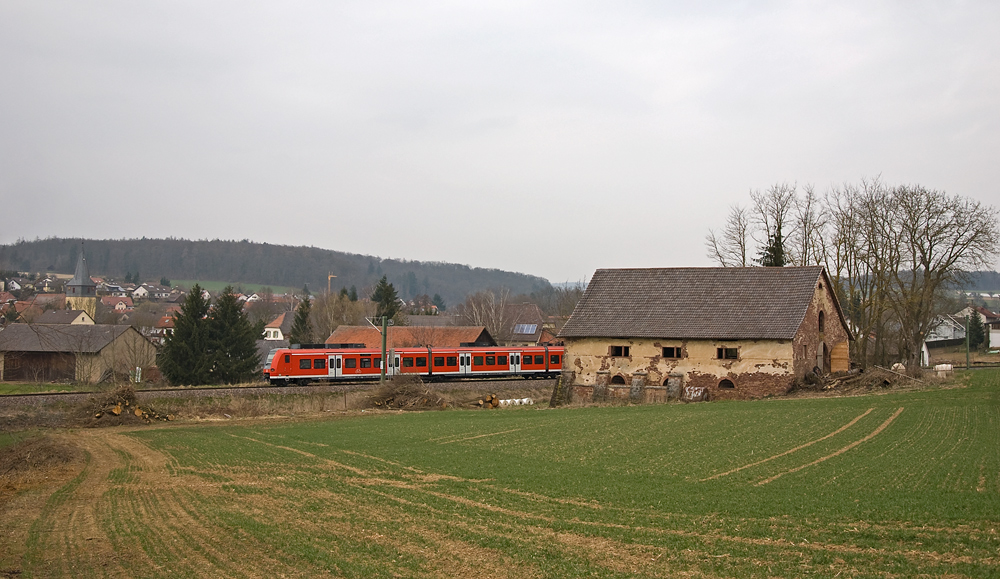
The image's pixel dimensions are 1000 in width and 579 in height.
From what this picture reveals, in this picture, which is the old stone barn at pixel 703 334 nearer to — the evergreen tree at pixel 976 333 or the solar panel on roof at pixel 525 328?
the evergreen tree at pixel 976 333

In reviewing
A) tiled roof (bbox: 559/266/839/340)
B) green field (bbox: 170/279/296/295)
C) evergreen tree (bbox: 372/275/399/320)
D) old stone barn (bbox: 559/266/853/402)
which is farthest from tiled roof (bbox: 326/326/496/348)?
green field (bbox: 170/279/296/295)

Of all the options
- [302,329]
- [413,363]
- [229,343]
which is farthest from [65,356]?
[413,363]

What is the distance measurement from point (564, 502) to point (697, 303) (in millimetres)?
26355

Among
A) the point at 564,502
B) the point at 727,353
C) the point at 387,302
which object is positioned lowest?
the point at 564,502

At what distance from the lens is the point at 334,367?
41.3 m

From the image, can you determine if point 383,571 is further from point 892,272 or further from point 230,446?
point 892,272

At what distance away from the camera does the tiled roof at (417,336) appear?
6209 cm

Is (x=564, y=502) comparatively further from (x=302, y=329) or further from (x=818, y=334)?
(x=302, y=329)

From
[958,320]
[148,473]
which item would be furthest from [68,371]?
[958,320]

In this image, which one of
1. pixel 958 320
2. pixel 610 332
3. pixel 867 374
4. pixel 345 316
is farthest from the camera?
pixel 958 320

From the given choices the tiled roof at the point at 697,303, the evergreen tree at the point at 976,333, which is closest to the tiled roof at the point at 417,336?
the tiled roof at the point at 697,303

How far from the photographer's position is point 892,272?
45.9m

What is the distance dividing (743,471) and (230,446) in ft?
46.2

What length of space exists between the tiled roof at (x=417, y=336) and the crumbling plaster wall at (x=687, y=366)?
22.8 meters
